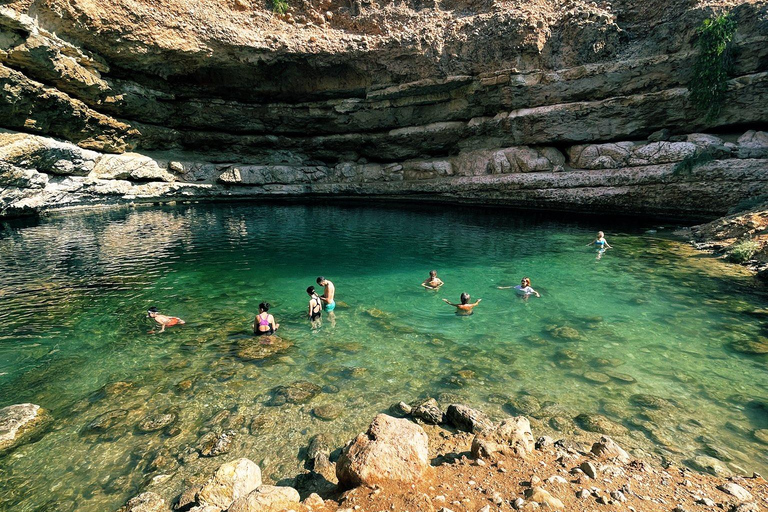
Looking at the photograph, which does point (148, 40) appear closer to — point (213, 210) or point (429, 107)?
point (213, 210)

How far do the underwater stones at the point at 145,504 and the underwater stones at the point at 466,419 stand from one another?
164 inches

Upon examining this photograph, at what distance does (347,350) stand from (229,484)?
4.74m

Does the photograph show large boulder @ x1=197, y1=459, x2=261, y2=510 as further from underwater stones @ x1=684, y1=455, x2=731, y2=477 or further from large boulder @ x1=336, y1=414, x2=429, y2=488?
underwater stones @ x1=684, y1=455, x2=731, y2=477

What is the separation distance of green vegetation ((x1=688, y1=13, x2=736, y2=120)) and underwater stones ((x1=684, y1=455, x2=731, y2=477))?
2813 centimetres

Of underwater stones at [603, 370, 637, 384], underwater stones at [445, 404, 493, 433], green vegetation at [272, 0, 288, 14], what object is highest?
green vegetation at [272, 0, 288, 14]

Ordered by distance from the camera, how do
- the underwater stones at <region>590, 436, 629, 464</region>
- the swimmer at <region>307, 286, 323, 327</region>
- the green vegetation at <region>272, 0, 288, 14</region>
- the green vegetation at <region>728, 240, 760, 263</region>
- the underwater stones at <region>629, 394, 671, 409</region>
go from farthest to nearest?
the green vegetation at <region>272, 0, 288, 14</region>
the green vegetation at <region>728, 240, 760, 263</region>
the swimmer at <region>307, 286, 323, 327</region>
the underwater stones at <region>629, 394, 671, 409</region>
the underwater stones at <region>590, 436, 629, 464</region>

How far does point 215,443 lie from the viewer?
5887 mm

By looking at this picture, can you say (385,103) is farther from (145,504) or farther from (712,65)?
(145,504)

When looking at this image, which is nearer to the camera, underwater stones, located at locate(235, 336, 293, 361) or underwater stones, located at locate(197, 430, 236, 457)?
underwater stones, located at locate(197, 430, 236, 457)

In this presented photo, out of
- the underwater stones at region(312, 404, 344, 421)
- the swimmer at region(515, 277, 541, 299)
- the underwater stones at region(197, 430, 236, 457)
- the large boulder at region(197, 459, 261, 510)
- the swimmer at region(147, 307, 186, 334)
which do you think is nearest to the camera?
the large boulder at region(197, 459, 261, 510)

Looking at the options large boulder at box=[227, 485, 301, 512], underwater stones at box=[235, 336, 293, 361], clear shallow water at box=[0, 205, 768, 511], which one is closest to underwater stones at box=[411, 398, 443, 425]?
clear shallow water at box=[0, 205, 768, 511]

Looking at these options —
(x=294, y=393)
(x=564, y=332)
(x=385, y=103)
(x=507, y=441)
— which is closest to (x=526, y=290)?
(x=564, y=332)

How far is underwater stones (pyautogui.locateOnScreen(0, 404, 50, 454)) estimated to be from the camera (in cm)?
587

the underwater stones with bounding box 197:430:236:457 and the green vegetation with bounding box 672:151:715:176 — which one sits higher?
the green vegetation with bounding box 672:151:715:176
